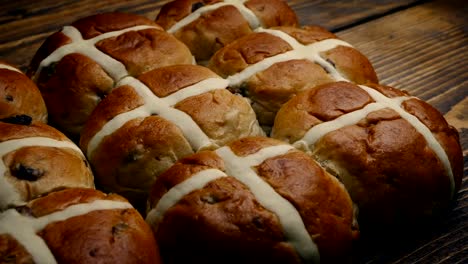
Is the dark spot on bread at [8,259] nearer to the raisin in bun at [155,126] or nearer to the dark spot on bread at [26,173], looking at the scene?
the dark spot on bread at [26,173]

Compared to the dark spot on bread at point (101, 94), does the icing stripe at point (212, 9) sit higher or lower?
higher

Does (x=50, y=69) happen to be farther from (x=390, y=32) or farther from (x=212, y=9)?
(x=390, y=32)

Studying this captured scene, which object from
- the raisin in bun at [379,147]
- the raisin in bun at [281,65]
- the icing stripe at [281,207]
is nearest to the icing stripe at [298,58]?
the raisin in bun at [281,65]

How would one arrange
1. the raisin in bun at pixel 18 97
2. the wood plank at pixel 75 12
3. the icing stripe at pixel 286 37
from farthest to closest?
the wood plank at pixel 75 12
the icing stripe at pixel 286 37
the raisin in bun at pixel 18 97

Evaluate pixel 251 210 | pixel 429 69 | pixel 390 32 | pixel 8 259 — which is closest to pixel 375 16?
pixel 390 32

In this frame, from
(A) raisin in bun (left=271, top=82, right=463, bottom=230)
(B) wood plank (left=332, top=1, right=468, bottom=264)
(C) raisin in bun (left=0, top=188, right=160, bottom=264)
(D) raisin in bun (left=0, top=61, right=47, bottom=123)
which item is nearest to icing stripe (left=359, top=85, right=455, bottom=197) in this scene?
(A) raisin in bun (left=271, top=82, right=463, bottom=230)

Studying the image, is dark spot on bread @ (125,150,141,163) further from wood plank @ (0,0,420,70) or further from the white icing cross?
wood plank @ (0,0,420,70)

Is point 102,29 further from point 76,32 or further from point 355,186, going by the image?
point 355,186
